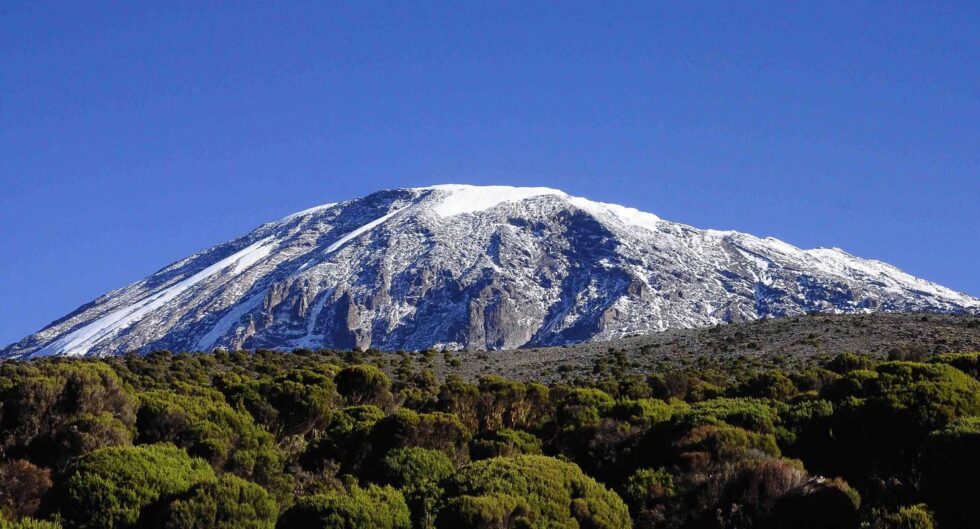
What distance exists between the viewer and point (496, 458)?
54.1ft

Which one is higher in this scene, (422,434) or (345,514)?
(422,434)

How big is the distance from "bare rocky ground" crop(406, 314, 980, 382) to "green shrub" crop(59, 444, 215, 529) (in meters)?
29.1

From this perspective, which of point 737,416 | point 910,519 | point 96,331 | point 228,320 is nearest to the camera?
point 910,519

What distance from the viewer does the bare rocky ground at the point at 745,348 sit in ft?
147

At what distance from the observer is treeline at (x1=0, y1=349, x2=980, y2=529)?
13.7 metres

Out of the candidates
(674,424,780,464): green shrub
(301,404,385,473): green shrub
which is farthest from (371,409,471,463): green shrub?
(674,424,780,464): green shrub

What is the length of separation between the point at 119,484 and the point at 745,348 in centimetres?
4058

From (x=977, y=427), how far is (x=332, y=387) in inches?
752

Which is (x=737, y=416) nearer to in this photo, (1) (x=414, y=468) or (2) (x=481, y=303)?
(1) (x=414, y=468)

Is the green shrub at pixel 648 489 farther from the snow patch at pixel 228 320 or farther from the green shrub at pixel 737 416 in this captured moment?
the snow patch at pixel 228 320

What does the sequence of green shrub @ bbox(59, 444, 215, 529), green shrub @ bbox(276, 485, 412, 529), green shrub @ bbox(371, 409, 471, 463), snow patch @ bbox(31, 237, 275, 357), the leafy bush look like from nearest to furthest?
1. green shrub @ bbox(276, 485, 412, 529)
2. green shrub @ bbox(59, 444, 215, 529)
3. the leafy bush
4. green shrub @ bbox(371, 409, 471, 463)
5. snow patch @ bbox(31, 237, 275, 357)

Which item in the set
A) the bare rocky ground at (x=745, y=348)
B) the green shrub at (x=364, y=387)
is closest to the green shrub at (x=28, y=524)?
the green shrub at (x=364, y=387)

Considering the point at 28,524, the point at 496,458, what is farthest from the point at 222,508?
the point at 496,458

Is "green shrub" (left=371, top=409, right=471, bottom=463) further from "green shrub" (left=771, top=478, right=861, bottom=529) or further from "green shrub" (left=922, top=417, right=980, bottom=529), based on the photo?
"green shrub" (left=922, top=417, right=980, bottom=529)
